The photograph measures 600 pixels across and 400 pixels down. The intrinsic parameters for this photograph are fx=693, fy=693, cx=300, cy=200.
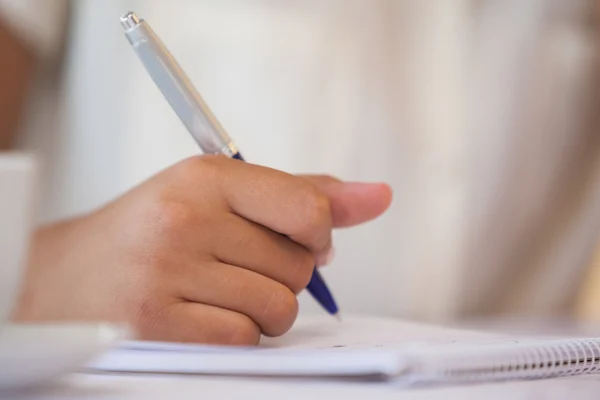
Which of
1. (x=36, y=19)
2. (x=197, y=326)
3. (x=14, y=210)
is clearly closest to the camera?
(x=14, y=210)

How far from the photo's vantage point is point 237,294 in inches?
9.9

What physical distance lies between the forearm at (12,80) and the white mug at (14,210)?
38 cm

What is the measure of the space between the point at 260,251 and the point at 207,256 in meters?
0.02

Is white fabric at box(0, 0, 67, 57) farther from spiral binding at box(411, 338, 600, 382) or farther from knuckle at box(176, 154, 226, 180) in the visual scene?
spiral binding at box(411, 338, 600, 382)

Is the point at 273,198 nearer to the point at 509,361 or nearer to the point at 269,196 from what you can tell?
the point at 269,196

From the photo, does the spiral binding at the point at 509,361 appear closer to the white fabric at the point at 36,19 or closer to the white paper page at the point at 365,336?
the white paper page at the point at 365,336

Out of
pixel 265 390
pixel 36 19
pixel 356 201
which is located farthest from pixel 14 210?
pixel 36 19

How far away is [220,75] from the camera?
47cm

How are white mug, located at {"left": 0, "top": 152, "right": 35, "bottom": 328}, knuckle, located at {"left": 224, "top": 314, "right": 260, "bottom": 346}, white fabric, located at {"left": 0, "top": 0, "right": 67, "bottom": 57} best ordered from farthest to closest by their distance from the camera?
white fabric, located at {"left": 0, "top": 0, "right": 67, "bottom": 57}, knuckle, located at {"left": 224, "top": 314, "right": 260, "bottom": 346}, white mug, located at {"left": 0, "top": 152, "right": 35, "bottom": 328}

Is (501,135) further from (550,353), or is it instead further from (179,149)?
(550,353)

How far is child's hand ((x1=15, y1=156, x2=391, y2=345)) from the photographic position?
250 mm

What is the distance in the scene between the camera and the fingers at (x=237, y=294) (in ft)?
0.82

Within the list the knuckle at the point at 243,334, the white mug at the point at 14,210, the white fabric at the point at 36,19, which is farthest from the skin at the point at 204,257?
the white fabric at the point at 36,19

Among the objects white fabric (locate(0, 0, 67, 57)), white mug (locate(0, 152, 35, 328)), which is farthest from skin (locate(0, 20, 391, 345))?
white fabric (locate(0, 0, 67, 57))
